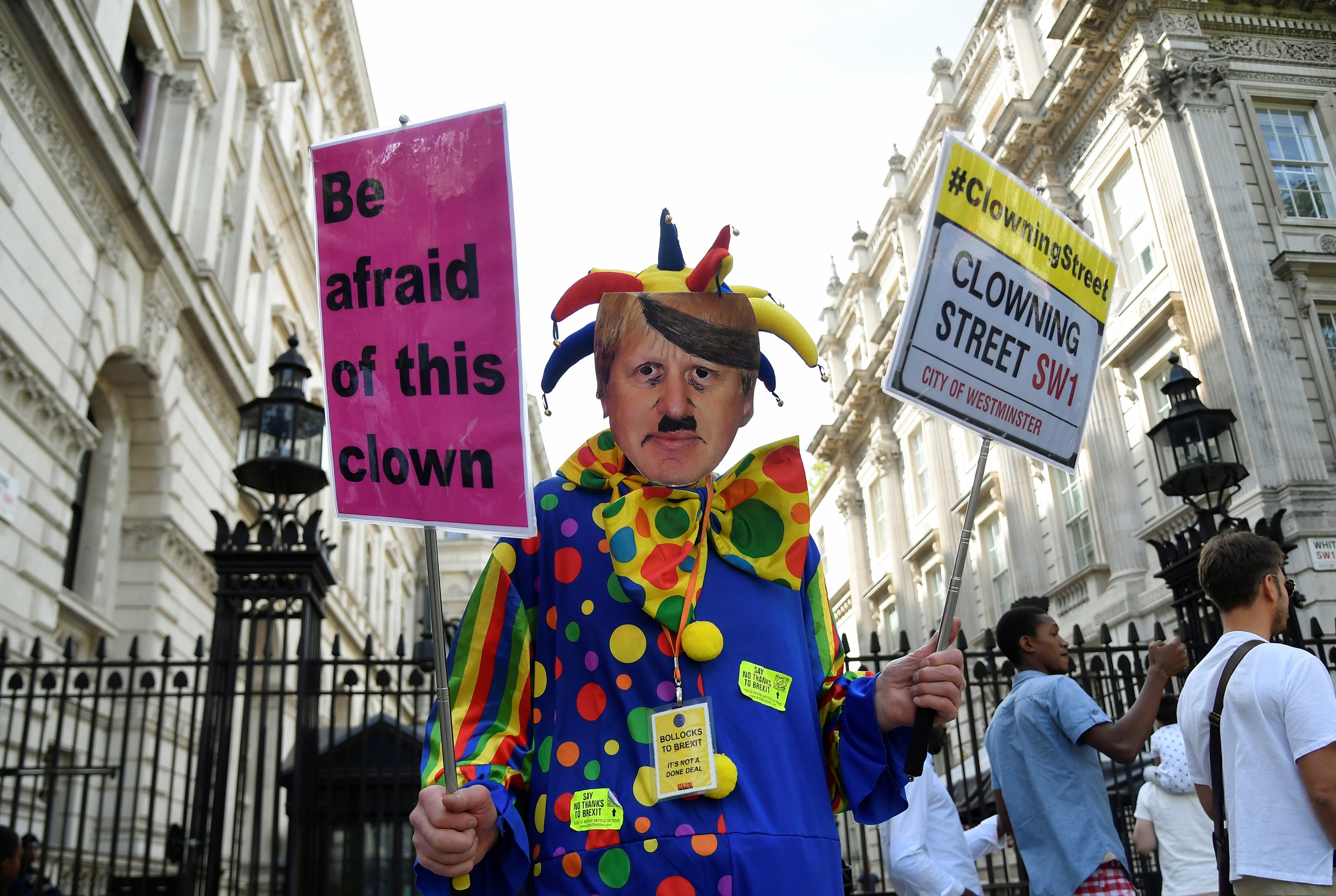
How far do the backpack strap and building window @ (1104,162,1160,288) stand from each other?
1557 cm

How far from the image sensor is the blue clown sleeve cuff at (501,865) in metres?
2.36

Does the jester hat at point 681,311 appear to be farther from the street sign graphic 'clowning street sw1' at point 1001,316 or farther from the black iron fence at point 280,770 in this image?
the black iron fence at point 280,770

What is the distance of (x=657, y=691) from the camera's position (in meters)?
2.51

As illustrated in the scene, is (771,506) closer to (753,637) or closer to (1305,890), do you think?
(753,637)

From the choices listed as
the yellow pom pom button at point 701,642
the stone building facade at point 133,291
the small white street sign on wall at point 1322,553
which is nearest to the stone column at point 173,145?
A: the stone building facade at point 133,291

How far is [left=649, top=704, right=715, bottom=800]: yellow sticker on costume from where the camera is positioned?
236 centimetres

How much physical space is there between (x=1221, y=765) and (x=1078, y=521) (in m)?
18.2

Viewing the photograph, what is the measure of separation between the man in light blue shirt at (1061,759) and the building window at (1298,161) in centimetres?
1527

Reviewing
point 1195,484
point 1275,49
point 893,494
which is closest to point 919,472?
point 893,494

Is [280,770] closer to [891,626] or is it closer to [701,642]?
[701,642]

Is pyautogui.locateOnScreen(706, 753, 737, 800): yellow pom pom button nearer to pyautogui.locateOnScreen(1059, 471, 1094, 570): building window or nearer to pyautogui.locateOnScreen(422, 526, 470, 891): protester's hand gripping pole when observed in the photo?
pyautogui.locateOnScreen(422, 526, 470, 891): protester's hand gripping pole

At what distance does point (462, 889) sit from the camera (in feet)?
7.86

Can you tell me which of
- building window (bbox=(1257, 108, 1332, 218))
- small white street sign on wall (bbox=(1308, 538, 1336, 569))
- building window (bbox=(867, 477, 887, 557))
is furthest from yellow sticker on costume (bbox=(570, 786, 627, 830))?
building window (bbox=(867, 477, 887, 557))

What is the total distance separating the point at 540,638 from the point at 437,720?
0.36m
